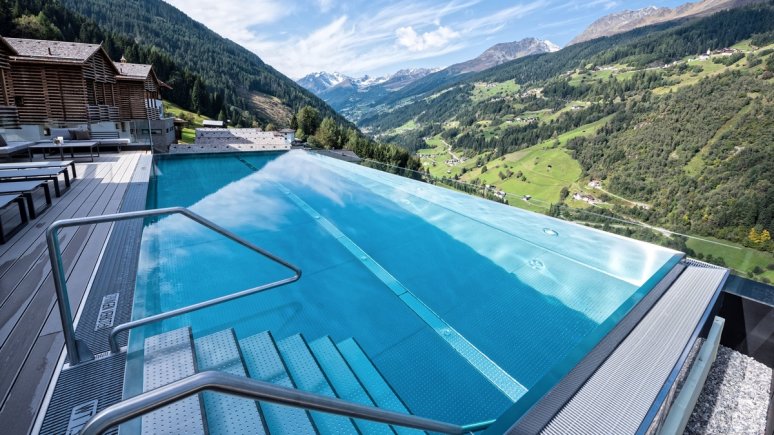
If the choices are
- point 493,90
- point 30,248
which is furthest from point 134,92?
point 493,90

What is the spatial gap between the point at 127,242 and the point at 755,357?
5.82 meters

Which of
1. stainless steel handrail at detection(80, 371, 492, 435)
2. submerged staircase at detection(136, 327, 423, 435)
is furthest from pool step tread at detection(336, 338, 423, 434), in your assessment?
stainless steel handrail at detection(80, 371, 492, 435)

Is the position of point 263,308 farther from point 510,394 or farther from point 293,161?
point 293,161

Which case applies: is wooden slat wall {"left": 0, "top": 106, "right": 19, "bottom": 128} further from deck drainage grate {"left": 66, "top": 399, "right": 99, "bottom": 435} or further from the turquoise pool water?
deck drainage grate {"left": 66, "top": 399, "right": 99, "bottom": 435}

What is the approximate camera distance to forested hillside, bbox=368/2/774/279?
5706 cm

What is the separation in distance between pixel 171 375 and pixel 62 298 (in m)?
0.64

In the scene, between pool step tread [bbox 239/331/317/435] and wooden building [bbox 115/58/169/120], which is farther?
wooden building [bbox 115/58/169/120]

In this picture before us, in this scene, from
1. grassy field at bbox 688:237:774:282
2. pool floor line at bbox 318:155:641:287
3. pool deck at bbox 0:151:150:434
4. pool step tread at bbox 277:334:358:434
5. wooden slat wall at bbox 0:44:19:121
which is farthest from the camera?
wooden slat wall at bbox 0:44:19:121

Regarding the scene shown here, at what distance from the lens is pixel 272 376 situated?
213 cm

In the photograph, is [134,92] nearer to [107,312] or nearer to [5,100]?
[5,100]

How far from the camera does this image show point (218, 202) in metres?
6.36

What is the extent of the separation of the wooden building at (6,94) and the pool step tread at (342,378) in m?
13.5

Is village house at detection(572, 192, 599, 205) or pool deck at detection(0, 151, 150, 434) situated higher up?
pool deck at detection(0, 151, 150, 434)

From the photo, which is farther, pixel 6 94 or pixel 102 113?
pixel 102 113
